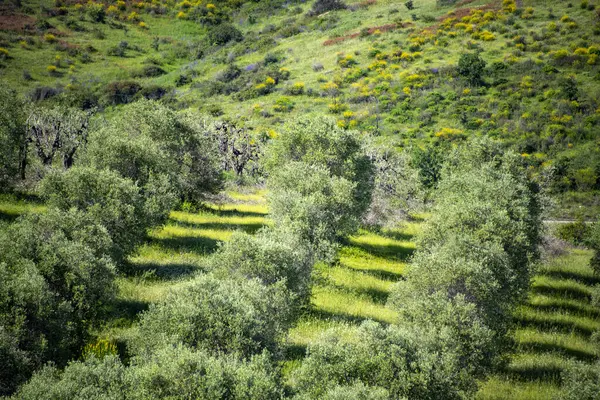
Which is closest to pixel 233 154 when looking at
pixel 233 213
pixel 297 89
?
pixel 233 213

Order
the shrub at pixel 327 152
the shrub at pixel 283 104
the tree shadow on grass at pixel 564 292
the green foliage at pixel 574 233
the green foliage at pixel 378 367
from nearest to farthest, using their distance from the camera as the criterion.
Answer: the green foliage at pixel 378 367
the tree shadow on grass at pixel 564 292
the shrub at pixel 327 152
the green foliage at pixel 574 233
the shrub at pixel 283 104

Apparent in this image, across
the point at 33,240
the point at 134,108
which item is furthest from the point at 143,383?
the point at 134,108

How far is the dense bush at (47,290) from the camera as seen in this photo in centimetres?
1237

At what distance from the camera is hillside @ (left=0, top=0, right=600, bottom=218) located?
7506cm

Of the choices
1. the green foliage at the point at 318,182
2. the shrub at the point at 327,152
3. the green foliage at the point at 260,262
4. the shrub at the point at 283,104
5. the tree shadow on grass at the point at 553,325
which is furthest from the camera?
the shrub at the point at 283,104

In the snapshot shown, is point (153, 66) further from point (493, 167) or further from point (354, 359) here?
point (354, 359)

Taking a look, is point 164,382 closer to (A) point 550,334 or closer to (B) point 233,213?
(A) point 550,334

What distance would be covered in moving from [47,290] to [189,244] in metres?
15.0

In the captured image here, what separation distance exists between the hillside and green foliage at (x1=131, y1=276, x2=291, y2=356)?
53922 millimetres

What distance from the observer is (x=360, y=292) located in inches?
1056

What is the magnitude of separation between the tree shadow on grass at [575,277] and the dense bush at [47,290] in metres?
36.7

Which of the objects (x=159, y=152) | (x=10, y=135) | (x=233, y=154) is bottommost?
(x=233, y=154)

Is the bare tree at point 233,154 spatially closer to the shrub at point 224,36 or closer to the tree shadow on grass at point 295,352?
the tree shadow on grass at point 295,352

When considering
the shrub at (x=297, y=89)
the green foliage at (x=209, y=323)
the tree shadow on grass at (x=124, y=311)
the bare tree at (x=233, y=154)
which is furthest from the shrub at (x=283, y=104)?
the green foliage at (x=209, y=323)
